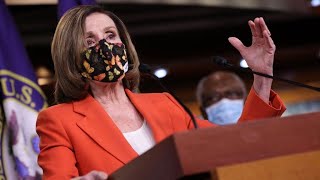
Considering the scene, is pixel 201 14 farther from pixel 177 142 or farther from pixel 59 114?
pixel 177 142

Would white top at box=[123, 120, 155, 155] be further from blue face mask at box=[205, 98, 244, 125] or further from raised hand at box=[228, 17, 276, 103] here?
blue face mask at box=[205, 98, 244, 125]

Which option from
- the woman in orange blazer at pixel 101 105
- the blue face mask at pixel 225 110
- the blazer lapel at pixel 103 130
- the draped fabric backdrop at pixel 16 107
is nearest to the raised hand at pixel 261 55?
the woman in orange blazer at pixel 101 105

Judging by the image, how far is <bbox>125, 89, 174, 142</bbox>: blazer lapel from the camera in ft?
Result: 6.15

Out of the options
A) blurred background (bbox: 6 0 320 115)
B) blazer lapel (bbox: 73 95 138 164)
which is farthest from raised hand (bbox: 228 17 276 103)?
blurred background (bbox: 6 0 320 115)

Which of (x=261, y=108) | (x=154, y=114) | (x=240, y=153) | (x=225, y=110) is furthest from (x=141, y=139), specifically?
(x=225, y=110)

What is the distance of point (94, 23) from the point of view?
6.57 ft

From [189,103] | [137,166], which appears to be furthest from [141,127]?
[189,103]

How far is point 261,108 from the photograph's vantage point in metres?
1.87

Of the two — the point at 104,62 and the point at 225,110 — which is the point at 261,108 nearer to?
the point at 104,62

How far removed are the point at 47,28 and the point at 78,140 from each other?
3913mm

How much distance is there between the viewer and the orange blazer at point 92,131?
175cm

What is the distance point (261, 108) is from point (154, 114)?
1.03 ft

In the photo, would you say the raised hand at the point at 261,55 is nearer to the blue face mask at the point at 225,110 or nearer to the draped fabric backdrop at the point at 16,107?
the draped fabric backdrop at the point at 16,107

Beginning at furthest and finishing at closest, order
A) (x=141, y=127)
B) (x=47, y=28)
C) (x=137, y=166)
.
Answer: (x=47, y=28) → (x=141, y=127) → (x=137, y=166)
